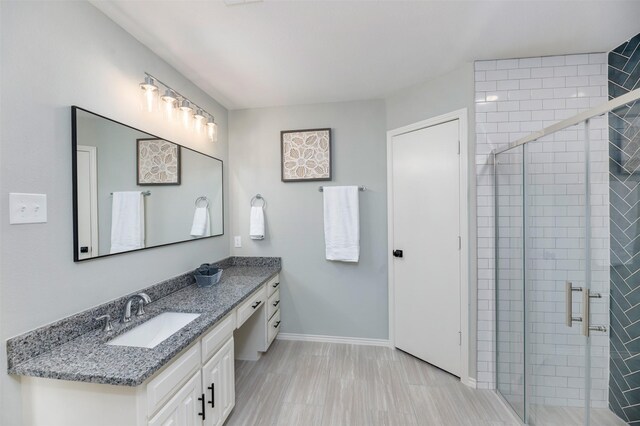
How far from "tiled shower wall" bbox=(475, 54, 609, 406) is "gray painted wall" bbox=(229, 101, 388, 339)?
2.88 feet

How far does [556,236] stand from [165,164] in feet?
8.74

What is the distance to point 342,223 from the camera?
8.52 ft

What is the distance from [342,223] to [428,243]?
0.81 metres

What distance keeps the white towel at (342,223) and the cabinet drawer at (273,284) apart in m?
0.58

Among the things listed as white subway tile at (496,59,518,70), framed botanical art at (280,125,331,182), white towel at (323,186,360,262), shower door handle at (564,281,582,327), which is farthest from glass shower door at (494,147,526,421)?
framed botanical art at (280,125,331,182)

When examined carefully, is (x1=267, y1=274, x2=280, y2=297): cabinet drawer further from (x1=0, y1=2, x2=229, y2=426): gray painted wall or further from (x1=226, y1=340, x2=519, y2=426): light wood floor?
(x1=0, y1=2, x2=229, y2=426): gray painted wall

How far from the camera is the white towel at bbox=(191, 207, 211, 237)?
7.34ft

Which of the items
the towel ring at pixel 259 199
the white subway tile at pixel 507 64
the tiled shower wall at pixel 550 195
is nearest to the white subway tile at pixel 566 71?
the tiled shower wall at pixel 550 195

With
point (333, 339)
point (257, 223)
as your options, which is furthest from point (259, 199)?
point (333, 339)

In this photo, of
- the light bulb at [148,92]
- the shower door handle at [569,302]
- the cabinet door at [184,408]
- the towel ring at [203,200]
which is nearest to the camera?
the cabinet door at [184,408]

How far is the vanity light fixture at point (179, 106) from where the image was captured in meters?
1.66

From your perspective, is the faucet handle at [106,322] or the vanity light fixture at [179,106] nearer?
the faucet handle at [106,322]

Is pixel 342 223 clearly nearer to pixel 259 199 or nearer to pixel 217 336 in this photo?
pixel 259 199

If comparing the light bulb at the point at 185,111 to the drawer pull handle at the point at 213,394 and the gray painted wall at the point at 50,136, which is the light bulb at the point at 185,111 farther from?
the drawer pull handle at the point at 213,394
